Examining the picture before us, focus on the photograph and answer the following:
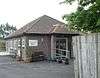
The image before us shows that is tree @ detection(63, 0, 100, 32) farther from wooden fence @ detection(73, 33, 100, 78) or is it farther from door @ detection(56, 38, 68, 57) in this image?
door @ detection(56, 38, 68, 57)

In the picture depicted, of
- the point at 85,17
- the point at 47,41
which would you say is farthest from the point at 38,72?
the point at 47,41

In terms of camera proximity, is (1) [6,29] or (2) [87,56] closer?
(2) [87,56]

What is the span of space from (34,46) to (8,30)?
44.9m

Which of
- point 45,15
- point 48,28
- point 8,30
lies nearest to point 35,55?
point 48,28

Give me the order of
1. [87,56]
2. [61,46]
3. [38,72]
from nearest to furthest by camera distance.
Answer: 1. [87,56]
2. [38,72]
3. [61,46]

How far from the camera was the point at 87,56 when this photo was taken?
6.32m

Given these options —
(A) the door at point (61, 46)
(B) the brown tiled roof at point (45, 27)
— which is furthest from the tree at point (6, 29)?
(A) the door at point (61, 46)

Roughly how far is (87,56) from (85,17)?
1.92 meters

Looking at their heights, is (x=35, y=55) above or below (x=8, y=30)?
below

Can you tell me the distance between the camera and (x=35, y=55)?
27.6 meters

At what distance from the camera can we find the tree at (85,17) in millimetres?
7682

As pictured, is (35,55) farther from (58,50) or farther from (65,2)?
(65,2)

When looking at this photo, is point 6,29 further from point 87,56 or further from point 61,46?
point 87,56

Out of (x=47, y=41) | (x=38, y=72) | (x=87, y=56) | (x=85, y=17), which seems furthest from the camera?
(x=47, y=41)
